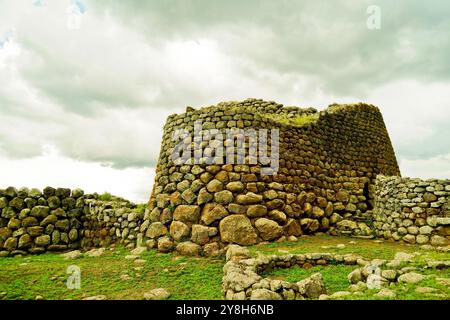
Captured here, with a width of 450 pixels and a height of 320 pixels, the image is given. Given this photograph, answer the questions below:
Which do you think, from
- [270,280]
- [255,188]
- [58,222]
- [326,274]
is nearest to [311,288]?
[270,280]

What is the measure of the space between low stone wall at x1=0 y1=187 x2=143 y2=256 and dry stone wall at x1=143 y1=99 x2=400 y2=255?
1168mm

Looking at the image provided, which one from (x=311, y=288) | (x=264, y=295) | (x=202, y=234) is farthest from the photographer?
(x=202, y=234)

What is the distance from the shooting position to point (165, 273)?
19.7ft

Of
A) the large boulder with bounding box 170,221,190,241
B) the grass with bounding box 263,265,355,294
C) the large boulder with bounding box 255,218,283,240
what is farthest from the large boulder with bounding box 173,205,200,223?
the grass with bounding box 263,265,355,294

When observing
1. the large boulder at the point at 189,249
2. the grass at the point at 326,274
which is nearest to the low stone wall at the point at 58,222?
the large boulder at the point at 189,249

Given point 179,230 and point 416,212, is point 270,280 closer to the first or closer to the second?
point 179,230

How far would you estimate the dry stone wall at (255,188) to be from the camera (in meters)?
7.56

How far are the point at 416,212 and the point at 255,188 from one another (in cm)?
424

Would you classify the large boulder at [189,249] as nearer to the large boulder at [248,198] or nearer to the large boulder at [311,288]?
the large boulder at [248,198]

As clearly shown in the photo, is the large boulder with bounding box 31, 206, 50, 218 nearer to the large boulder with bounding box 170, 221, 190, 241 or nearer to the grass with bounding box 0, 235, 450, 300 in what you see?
the grass with bounding box 0, 235, 450, 300

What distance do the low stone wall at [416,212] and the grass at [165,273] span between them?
538 mm

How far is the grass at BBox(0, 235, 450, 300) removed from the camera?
16.0ft
